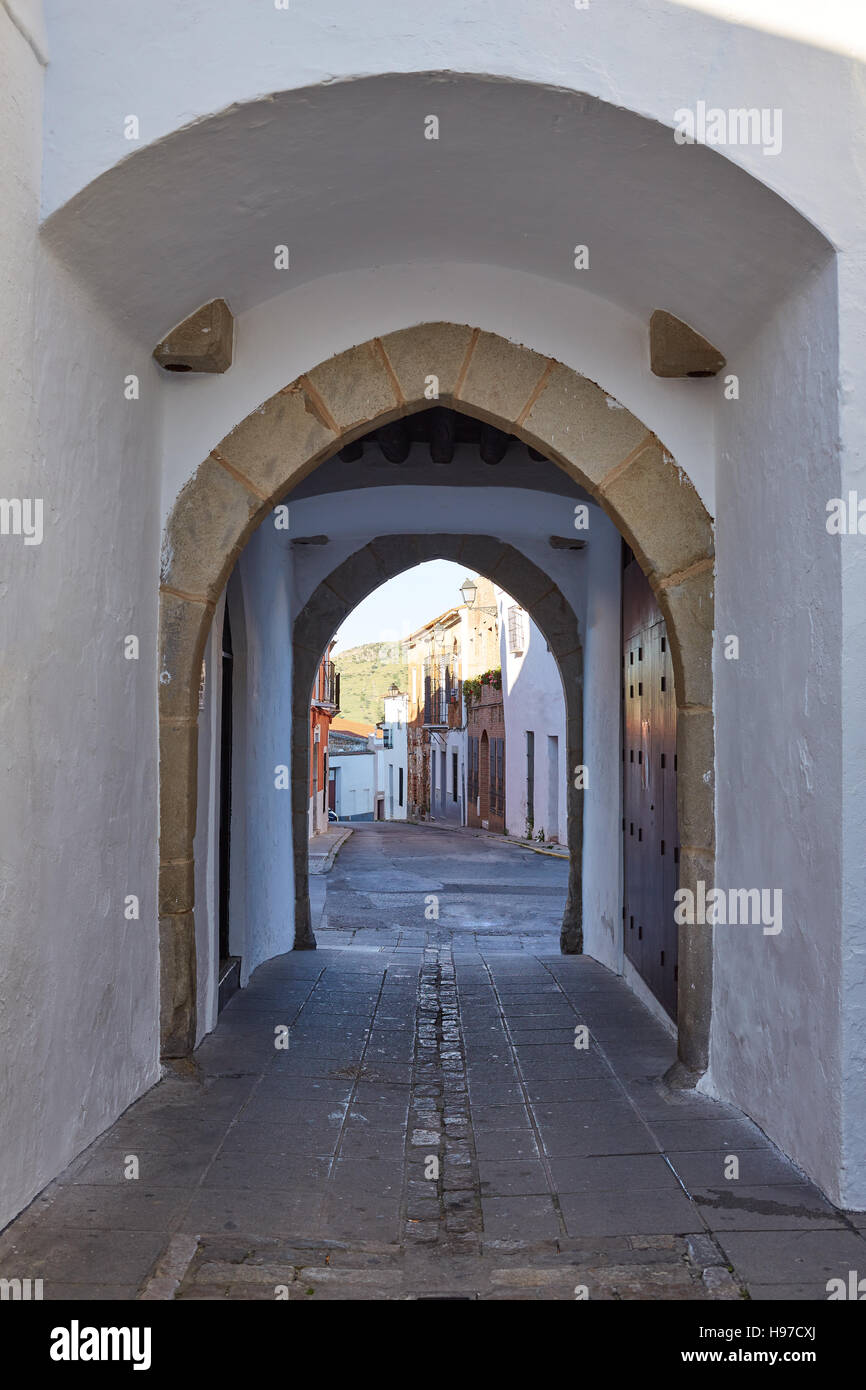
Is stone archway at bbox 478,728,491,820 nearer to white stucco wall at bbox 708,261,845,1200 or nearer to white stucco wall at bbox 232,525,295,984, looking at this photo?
white stucco wall at bbox 232,525,295,984

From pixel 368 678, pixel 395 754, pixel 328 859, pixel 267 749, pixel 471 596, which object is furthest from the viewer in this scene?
pixel 368 678

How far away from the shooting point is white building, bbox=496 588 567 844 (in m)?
17.5

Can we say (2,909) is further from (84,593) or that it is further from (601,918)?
(601,918)

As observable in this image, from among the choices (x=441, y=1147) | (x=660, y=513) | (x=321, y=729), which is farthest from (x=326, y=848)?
(x=441, y=1147)

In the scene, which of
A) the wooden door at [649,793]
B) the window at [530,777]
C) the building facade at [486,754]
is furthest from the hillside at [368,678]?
the wooden door at [649,793]

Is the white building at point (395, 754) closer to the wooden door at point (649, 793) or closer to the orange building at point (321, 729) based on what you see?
the orange building at point (321, 729)

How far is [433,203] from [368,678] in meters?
81.9

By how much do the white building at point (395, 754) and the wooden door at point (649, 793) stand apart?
114 feet

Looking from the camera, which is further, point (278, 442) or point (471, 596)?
point (471, 596)

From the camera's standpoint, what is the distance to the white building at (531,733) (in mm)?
17516

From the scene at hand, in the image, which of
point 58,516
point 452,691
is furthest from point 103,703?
point 452,691

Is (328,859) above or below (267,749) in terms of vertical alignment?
below

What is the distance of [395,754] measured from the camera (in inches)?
1673

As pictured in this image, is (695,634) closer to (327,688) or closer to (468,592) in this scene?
(468,592)
